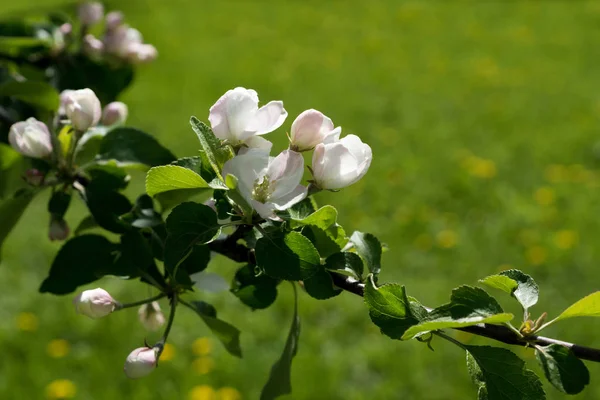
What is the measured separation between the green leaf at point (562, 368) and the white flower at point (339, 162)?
0.22 metres

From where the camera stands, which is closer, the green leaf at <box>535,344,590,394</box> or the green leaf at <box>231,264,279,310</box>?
the green leaf at <box>535,344,590,394</box>

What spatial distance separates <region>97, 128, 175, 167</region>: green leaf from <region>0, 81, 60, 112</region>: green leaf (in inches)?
→ 6.0

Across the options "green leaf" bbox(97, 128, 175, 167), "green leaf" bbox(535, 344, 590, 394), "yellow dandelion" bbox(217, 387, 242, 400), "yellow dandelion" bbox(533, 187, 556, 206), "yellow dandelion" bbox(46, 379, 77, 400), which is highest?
"green leaf" bbox(535, 344, 590, 394)

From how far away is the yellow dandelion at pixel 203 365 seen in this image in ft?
7.86

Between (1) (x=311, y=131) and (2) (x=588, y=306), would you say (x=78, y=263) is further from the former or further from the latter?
(2) (x=588, y=306)

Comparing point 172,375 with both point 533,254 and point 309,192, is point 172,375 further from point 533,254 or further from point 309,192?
point 309,192

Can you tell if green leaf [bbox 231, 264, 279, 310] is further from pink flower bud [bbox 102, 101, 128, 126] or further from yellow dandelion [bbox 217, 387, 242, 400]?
yellow dandelion [bbox 217, 387, 242, 400]

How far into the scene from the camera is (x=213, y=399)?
7.55 feet

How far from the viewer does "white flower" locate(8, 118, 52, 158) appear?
813 mm

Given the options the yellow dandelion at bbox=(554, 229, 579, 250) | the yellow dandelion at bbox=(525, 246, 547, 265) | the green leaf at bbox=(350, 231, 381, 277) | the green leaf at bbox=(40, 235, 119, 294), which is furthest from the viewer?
the yellow dandelion at bbox=(554, 229, 579, 250)

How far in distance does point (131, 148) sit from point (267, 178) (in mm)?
345

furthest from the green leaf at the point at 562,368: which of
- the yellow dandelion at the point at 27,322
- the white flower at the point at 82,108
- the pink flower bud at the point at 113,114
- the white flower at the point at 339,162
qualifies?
the yellow dandelion at the point at 27,322

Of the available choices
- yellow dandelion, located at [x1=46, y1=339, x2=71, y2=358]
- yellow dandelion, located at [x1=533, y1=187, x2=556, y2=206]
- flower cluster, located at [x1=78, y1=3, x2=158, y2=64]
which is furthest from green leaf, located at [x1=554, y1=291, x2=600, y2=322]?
yellow dandelion, located at [x1=533, y1=187, x2=556, y2=206]

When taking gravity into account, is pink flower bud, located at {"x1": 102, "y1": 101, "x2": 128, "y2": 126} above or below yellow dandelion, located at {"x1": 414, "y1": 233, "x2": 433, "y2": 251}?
above
